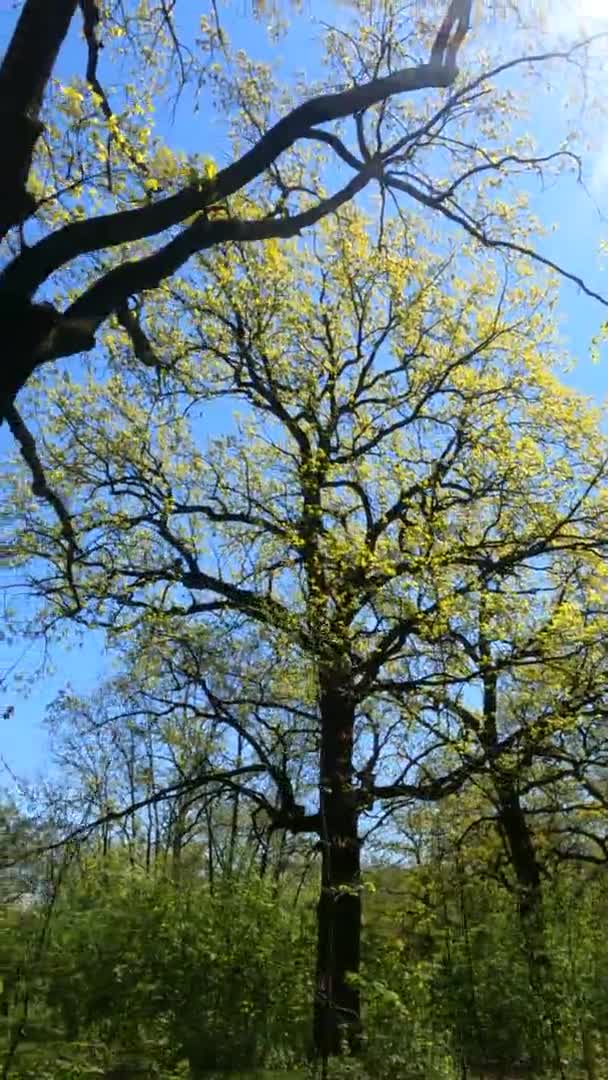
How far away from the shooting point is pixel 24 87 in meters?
3.49

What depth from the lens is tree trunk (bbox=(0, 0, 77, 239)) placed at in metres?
3.47

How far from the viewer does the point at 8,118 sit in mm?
3457

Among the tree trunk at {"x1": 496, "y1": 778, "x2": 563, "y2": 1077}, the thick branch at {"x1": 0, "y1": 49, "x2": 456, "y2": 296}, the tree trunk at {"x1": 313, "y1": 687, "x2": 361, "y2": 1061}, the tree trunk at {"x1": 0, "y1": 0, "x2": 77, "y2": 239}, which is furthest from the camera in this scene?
the tree trunk at {"x1": 313, "y1": 687, "x2": 361, "y2": 1061}

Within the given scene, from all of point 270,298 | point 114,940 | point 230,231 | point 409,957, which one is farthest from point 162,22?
point 114,940

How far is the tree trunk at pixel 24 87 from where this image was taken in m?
3.47

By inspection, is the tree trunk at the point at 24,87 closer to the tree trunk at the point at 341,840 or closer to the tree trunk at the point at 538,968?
the tree trunk at the point at 341,840

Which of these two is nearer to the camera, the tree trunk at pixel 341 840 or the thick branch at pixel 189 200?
the thick branch at pixel 189 200

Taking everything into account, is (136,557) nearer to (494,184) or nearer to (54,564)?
(54,564)

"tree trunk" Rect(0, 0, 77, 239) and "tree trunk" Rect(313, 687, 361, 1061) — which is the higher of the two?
"tree trunk" Rect(0, 0, 77, 239)

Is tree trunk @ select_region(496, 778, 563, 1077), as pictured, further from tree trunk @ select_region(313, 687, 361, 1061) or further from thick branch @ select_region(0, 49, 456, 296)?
thick branch @ select_region(0, 49, 456, 296)

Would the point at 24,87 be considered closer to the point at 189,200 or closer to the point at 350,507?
the point at 189,200

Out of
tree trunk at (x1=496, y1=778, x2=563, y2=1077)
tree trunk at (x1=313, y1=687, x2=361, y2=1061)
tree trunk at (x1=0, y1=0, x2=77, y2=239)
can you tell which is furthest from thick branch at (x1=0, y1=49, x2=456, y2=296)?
tree trunk at (x1=496, y1=778, x2=563, y2=1077)

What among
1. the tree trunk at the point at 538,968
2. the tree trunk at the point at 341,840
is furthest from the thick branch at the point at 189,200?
the tree trunk at the point at 538,968

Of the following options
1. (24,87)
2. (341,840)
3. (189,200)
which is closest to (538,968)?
(341,840)
